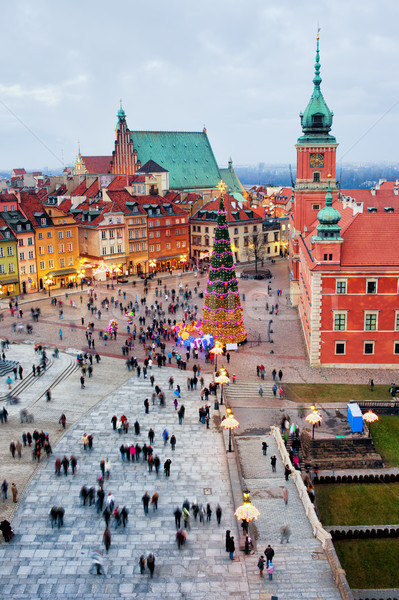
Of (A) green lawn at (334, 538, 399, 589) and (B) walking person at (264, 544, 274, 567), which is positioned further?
(A) green lawn at (334, 538, 399, 589)

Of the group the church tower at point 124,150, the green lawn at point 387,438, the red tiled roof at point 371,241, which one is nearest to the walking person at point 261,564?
the green lawn at point 387,438

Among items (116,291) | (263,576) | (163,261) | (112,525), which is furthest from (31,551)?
(163,261)

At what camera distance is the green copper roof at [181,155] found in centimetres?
11788

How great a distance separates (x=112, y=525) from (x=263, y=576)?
7528 millimetres

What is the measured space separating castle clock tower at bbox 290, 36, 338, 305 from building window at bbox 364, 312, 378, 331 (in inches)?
895

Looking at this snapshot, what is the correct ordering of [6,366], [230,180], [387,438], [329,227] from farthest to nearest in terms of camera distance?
[230,180]
[329,227]
[6,366]
[387,438]

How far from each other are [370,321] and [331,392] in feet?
25.7

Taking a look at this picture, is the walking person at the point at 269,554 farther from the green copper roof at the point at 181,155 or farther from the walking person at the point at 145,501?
the green copper roof at the point at 181,155

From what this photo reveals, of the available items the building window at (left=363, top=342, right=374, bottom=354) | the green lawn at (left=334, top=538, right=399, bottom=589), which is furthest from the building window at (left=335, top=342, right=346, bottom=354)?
the green lawn at (left=334, top=538, right=399, bottom=589)

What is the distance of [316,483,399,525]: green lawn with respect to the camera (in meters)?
29.8

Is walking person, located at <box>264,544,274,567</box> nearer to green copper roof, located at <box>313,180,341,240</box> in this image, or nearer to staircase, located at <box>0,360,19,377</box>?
staircase, located at <box>0,360,19,377</box>

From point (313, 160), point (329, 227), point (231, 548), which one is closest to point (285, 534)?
point (231, 548)

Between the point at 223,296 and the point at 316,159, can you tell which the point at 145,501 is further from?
the point at 316,159

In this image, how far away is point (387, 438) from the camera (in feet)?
124
